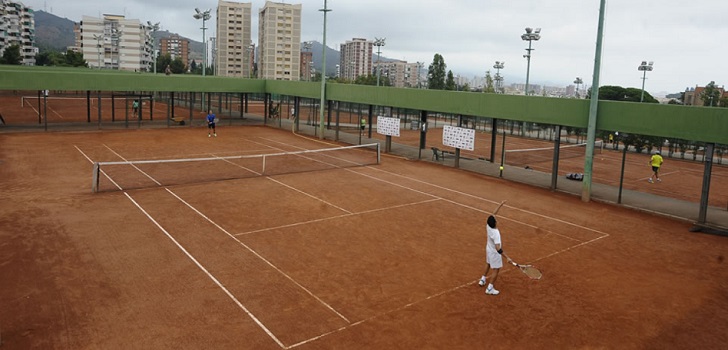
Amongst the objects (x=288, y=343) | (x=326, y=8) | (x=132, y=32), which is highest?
(x=132, y=32)

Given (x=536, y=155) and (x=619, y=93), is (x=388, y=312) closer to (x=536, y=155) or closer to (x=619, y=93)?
(x=536, y=155)

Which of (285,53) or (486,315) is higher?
(285,53)

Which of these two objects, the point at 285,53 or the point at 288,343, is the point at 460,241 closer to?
the point at 288,343

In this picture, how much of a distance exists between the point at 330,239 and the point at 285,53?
469 ft

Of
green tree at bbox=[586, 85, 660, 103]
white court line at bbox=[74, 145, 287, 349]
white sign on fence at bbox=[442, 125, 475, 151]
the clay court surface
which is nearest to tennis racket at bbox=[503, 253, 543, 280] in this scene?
the clay court surface

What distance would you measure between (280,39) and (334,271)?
150 metres

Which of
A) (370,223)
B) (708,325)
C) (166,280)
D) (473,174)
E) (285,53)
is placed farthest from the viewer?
(285,53)

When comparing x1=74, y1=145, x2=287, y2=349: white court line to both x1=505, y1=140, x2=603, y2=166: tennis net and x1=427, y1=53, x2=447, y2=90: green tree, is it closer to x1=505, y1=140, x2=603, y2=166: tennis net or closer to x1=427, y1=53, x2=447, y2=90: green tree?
x1=505, y1=140, x2=603, y2=166: tennis net

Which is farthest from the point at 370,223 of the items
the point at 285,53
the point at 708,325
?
the point at 285,53

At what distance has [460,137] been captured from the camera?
95.6 ft

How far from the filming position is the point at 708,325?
1070cm

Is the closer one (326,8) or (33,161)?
(33,161)

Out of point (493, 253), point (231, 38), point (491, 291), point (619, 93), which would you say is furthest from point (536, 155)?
point (231, 38)

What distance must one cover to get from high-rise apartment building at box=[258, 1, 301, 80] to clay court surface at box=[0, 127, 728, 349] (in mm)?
134680
